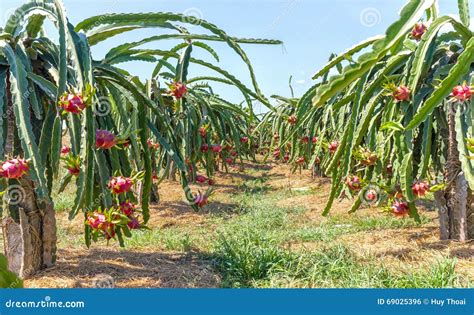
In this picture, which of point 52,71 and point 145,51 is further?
point 145,51

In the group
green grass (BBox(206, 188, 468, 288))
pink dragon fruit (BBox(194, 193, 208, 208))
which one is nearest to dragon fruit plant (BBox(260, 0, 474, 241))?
green grass (BBox(206, 188, 468, 288))

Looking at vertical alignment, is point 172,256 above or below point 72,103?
below

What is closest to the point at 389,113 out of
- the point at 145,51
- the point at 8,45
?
the point at 145,51

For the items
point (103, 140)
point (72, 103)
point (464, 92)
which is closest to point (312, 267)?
point (464, 92)

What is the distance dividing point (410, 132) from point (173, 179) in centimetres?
648

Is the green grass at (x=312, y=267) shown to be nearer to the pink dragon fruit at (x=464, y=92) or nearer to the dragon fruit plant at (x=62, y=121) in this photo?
the dragon fruit plant at (x=62, y=121)

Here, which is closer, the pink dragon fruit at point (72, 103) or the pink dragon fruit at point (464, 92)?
the pink dragon fruit at point (72, 103)

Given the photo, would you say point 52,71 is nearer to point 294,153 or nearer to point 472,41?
point 472,41

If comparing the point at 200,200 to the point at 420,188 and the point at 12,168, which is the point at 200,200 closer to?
the point at 12,168

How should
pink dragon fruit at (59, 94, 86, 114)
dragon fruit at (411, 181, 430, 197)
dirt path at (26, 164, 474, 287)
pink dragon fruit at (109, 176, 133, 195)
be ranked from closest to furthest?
1. pink dragon fruit at (59, 94, 86, 114)
2. pink dragon fruit at (109, 176, 133, 195)
3. dirt path at (26, 164, 474, 287)
4. dragon fruit at (411, 181, 430, 197)

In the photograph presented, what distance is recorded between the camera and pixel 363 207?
20.3 ft

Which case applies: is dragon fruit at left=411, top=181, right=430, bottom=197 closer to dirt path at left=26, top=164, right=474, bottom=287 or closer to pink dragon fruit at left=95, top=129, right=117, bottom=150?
dirt path at left=26, top=164, right=474, bottom=287

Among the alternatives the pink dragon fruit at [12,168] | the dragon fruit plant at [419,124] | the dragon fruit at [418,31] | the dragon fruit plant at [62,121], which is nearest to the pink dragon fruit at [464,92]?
the dragon fruit plant at [419,124]

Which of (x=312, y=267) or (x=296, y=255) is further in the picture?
(x=296, y=255)
